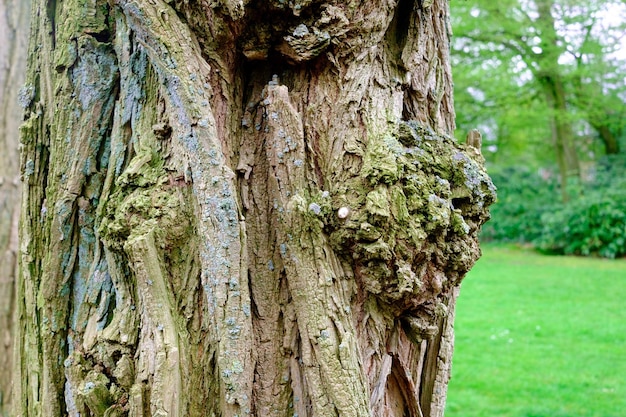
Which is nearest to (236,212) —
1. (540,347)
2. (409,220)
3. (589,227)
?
(409,220)

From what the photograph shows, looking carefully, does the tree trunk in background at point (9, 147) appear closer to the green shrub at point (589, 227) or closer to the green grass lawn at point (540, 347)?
the green grass lawn at point (540, 347)

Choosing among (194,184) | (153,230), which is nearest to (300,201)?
(194,184)

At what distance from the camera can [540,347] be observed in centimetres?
719

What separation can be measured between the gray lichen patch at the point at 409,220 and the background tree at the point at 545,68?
48.2 feet

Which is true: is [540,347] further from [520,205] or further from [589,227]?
[520,205]

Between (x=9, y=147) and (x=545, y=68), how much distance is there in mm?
15555

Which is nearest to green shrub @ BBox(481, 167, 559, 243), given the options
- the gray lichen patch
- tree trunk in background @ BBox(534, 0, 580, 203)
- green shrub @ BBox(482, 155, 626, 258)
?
green shrub @ BBox(482, 155, 626, 258)

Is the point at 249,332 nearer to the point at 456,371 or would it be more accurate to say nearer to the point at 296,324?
the point at 296,324

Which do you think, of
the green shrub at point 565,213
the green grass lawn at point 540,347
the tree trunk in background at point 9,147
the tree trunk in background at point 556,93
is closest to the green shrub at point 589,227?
the green shrub at point 565,213

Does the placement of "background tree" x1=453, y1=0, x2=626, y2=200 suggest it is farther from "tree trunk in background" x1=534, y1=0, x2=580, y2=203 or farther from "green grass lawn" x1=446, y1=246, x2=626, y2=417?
"green grass lawn" x1=446, y1=246, x2=626, y2=417

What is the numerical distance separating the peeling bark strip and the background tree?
1469cm

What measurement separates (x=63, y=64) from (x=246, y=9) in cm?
72

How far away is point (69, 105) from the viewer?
6.99 feet

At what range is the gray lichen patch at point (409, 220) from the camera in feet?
6.13
